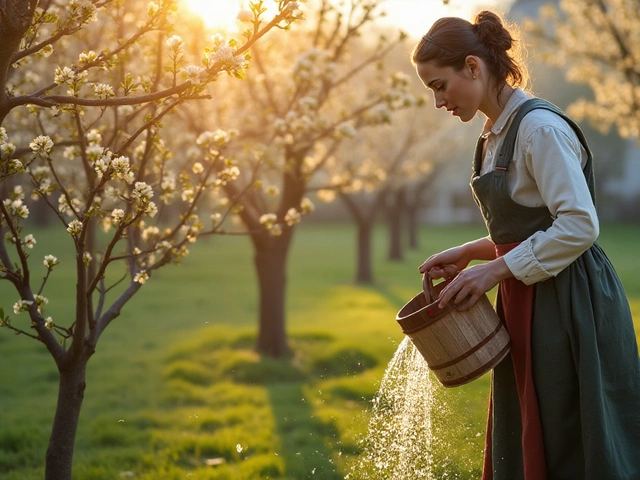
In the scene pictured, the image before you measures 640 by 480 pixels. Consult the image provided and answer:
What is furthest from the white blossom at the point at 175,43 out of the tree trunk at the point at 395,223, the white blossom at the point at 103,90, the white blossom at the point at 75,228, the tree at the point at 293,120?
the tree trunk at the point at 395,223

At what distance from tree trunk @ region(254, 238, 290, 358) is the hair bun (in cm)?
628

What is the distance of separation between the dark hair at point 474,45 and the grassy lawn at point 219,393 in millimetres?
2079

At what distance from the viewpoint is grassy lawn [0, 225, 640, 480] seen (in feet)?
16.5

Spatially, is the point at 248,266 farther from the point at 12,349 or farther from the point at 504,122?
the point at 504,122

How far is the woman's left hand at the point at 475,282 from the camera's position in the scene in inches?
109

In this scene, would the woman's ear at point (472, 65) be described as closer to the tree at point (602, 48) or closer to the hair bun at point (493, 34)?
the hair bun at point (493, 34)

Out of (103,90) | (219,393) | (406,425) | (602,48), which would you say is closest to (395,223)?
(602,48)

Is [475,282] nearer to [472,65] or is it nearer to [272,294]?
[472,65]

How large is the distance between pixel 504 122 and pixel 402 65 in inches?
807

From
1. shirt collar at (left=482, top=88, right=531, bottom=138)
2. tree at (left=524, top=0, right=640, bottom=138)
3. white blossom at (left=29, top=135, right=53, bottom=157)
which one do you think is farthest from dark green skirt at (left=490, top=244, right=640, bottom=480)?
tree at (left=524, top=0, right=640, bottom=138)

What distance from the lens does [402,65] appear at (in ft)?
74.8

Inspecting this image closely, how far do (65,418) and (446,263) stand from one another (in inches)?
76.3

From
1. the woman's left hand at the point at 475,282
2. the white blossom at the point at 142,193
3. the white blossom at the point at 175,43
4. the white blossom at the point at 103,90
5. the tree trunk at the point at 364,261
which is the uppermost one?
the tree trunk at the point at 364,261

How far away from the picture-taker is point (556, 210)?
2664 mm
